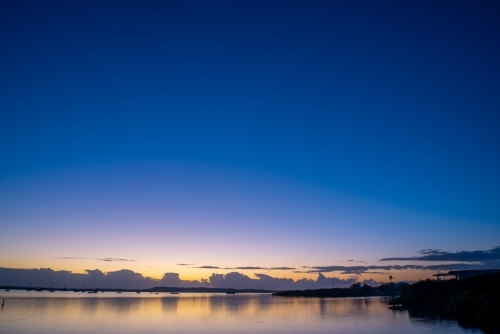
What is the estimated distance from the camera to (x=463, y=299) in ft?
230

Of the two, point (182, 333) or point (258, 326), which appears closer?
point (182, 333)

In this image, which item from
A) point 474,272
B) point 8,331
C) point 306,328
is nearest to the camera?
point 8,331

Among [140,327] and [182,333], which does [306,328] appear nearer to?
[182,333]

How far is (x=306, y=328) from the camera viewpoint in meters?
61.8

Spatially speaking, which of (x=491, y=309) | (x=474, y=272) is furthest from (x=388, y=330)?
(x=474, y=272)

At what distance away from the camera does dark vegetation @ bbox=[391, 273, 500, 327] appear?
194 ft

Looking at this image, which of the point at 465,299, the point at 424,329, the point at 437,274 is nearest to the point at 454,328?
the point at 424,329

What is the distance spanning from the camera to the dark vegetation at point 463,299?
59250 mm

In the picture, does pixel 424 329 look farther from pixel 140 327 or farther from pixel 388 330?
pixel 140 327

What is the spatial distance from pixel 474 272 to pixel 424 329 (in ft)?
281

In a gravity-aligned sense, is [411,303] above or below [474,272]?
below

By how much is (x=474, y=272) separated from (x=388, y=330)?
8839 cm

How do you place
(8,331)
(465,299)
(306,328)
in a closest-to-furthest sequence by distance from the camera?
(8,331), (306,328), (465,299)

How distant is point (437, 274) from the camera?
161500mm
